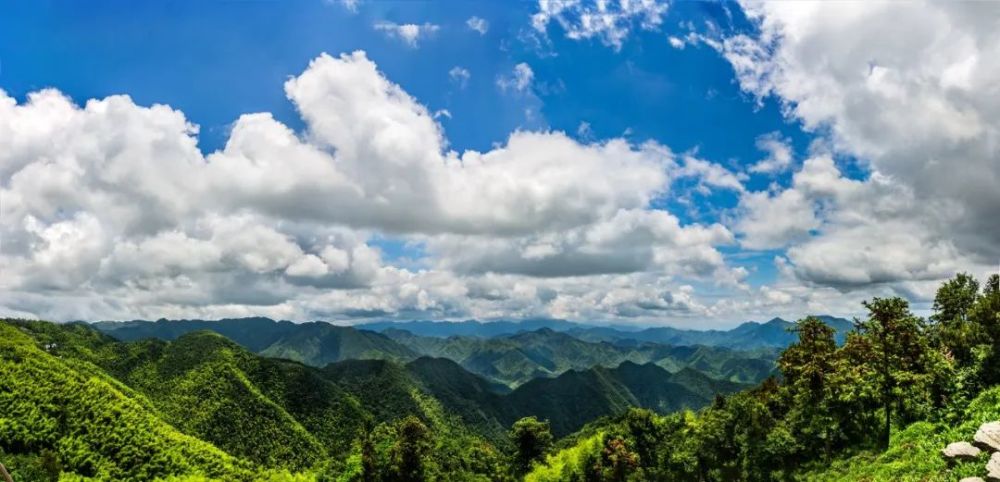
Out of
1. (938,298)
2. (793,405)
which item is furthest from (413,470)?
(938,298)

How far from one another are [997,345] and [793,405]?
118 ft

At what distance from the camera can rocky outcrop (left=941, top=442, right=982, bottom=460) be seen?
31.2 metres

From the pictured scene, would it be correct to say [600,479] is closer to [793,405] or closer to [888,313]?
[793,405]

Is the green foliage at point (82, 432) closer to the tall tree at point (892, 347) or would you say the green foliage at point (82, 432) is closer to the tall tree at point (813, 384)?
the tall tree at point (813, 384)

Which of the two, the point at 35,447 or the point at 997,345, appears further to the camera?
the point at 35,447

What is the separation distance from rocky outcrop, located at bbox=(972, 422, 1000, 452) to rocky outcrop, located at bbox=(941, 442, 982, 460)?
43 centimetres

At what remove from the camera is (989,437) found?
30.5 m

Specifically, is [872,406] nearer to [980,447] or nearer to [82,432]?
[980,447]

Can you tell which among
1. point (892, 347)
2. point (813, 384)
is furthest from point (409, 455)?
point (892, 347)

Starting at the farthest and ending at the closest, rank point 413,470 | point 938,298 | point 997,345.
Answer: point 413,470 < point 938,298 < point 997,345

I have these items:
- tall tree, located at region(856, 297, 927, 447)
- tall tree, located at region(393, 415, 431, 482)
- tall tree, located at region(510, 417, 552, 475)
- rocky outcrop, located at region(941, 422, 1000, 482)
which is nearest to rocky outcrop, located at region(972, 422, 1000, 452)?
rocky outcrop, located at region(941, 422, 1000, 482)

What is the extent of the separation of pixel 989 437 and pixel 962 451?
173cm

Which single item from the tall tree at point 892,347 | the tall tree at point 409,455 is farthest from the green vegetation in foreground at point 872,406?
the tall tree at point 409,455

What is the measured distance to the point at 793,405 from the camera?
8069cm
